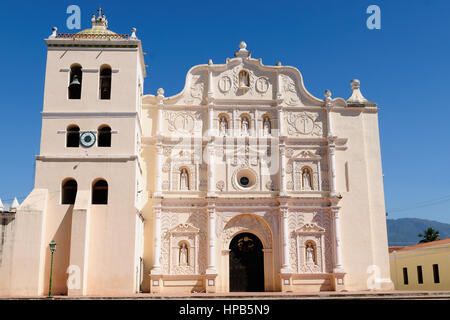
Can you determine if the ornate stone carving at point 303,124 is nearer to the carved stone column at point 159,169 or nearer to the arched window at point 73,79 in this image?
the carved stone column at point 159,169

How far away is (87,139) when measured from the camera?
81.9 ft

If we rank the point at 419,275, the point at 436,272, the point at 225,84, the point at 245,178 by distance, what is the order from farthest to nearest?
the point at 419,275, the point at 436,272, the point at 225,84, the point at 245,178

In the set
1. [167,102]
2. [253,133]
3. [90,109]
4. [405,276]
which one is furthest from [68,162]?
[405,276]

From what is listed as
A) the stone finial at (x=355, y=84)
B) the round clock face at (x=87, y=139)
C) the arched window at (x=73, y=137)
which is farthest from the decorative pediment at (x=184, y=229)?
the stone finial at (x=355, y=84)

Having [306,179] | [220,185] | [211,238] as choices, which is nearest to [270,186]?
[306,179]

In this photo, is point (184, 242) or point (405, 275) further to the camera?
point (405, 275)

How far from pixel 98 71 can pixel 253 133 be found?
8.73 metres

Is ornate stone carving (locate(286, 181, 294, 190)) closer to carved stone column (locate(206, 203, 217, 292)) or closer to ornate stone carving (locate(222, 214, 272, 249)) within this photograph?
ornate stone carving (locate(222, 214, 272, 249))

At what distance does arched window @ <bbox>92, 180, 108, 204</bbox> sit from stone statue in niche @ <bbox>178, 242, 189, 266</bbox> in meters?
4.56

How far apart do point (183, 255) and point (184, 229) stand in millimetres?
1322

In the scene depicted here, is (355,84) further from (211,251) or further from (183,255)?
(183,255)

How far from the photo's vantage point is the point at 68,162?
2450 cm

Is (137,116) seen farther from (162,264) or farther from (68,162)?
(162,264)

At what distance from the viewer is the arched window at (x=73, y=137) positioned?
2516 cm
